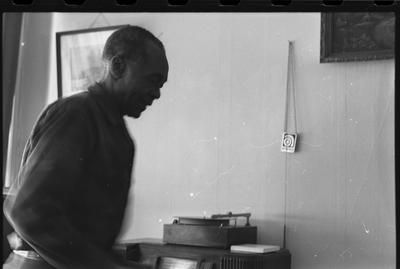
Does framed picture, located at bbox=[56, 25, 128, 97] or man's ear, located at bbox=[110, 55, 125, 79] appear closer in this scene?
man's ear, located at bbox=[110, 55, 125, 79]

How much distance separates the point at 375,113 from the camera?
1.93 m

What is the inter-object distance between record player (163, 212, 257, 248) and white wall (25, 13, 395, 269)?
49mm

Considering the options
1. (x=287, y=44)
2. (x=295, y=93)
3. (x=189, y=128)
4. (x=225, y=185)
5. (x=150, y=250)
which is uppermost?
(x=287, y=44)

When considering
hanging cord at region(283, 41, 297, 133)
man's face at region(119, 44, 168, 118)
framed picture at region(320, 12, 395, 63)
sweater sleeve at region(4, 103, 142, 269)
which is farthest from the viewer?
hanging cord at region(283, 41, 297, 133)

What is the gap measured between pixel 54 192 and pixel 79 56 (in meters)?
0.69

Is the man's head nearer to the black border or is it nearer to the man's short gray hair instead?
the man's short gray hair

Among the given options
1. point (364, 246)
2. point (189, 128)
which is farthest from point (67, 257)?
point (364, 246)

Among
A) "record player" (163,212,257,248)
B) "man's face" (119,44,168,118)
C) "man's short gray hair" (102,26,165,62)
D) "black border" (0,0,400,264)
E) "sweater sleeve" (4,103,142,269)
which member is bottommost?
"record player" (163,212,257,248)

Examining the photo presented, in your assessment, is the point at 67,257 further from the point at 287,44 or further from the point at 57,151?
the point at 287,44

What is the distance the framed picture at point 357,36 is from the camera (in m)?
1.83

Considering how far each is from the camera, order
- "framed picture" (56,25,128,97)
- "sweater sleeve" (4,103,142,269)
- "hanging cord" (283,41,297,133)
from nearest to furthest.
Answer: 1. "sweater sleeve" (4,103,142,269)
2. "framed picture" (56,25,128,97)
3. "hanging cord" (283,41,297,133)

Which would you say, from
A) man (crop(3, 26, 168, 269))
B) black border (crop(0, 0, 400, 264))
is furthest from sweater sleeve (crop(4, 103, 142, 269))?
black border (crop(0, 0, 400, 264))

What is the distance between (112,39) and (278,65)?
A: 3.04 ft

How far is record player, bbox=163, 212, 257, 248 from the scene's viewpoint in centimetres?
189
